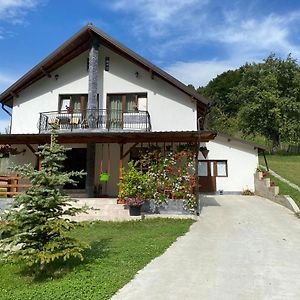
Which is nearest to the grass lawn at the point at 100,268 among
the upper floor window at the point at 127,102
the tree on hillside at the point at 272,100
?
the upper floor window at the point at 127,102

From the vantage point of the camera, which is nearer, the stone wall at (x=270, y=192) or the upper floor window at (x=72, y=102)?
the stone wall at (x=270, y=192)

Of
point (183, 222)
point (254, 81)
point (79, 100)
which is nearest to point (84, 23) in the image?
point (79, 100)

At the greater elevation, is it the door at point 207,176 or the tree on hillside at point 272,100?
the tree on hillside at point 272,100

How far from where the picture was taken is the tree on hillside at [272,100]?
34188 mm

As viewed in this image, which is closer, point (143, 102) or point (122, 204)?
point (122, 204)

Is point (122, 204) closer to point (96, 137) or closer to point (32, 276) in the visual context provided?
point (96, 137)

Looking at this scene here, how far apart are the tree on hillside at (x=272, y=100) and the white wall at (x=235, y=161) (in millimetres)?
14925

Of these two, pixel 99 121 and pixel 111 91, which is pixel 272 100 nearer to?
pixel 111 91

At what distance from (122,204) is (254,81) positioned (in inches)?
1193

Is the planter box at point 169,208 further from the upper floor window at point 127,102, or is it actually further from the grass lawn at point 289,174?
the upper floor window at point 127,102

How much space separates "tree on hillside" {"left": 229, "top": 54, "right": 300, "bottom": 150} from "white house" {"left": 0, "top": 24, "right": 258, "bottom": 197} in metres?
18.5

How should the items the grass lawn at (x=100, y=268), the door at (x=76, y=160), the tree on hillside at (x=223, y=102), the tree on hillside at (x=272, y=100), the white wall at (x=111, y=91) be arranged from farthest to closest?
the tree on hillside at (x=223, y=102), the tree on hillside at (x=272, y=100), the door at (x=76, y=160), the white wall at (x=111, y=91), the grass lawn at (x=100, y=268)

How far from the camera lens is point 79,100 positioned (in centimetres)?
1819

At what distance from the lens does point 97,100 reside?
695 inches
